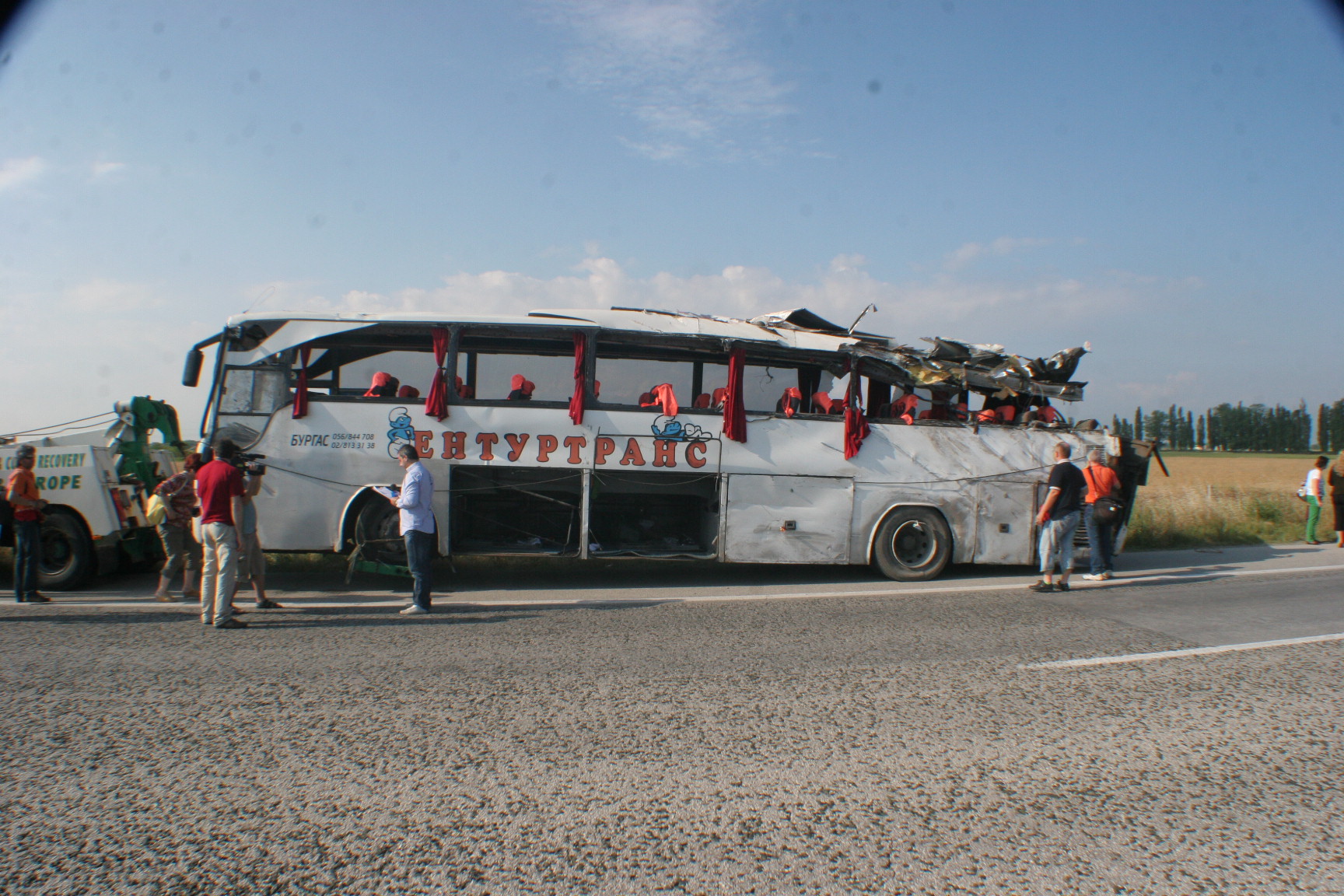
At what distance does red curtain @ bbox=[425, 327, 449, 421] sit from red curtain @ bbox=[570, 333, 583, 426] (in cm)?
152

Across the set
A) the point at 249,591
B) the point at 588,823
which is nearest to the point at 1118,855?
the point at 588,823

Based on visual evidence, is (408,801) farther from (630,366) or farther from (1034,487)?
(1034,487)

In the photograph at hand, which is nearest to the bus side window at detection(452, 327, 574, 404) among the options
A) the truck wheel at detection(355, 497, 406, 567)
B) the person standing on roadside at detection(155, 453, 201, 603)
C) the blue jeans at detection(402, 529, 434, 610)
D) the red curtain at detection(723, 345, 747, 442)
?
the truck wheel at detection(355, 497, 406, 567)

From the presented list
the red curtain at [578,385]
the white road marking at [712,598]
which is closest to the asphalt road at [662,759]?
the white road marking at [712,598]

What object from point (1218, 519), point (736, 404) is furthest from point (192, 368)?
point (1218, 519)

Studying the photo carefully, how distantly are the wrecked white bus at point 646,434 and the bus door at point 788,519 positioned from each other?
0.07 feet

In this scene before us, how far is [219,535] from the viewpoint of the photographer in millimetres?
7023

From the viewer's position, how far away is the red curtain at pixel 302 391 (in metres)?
9.00

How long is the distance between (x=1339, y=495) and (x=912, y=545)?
976 cm

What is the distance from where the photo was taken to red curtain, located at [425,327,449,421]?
9164 mm

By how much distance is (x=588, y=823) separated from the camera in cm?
315

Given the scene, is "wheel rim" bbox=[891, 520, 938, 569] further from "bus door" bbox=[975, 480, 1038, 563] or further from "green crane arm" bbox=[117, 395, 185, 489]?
"green crane arm" bbox=[117, 395, 185, 489]

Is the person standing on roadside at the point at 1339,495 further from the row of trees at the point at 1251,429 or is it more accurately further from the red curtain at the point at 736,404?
the row of trees at the point at 1251,429

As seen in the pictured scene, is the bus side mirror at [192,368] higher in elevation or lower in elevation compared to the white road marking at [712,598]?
higher
